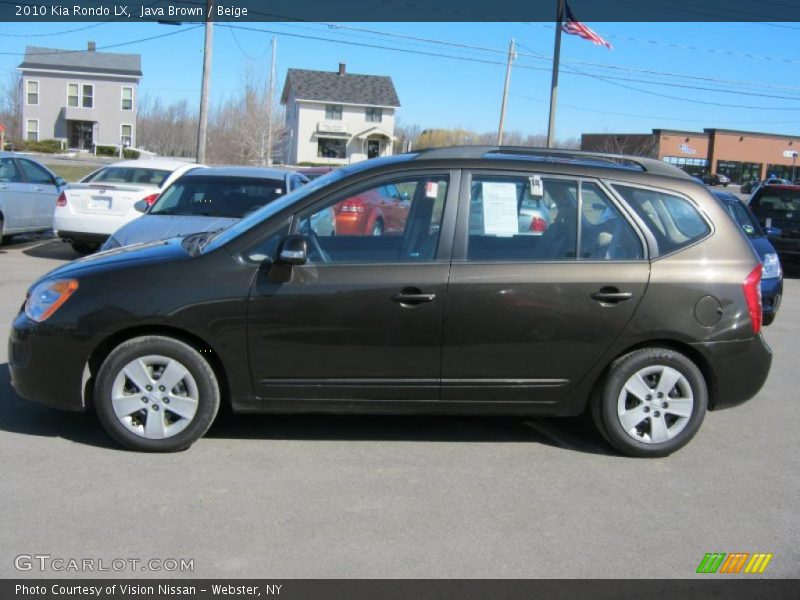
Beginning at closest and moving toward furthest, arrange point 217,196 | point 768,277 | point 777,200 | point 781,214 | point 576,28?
point 217,196, point 768,277, point 781,214, point 777,200, point 576,28

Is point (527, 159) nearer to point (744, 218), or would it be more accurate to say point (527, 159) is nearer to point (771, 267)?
point (771, 267)

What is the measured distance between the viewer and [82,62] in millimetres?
59688

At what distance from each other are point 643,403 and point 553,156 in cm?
173

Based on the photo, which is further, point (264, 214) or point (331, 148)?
point (331, 148)

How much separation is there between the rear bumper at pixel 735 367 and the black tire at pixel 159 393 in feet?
9.79

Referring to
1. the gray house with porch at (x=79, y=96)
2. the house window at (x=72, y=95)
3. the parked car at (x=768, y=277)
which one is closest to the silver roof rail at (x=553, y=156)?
the parked car at (x=768, y=277)

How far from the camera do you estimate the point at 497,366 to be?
4.88 metres

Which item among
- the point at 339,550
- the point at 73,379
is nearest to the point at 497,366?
the point at 339,550

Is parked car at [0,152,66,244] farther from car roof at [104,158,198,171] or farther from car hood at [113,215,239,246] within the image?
car hood at [113,215,239,246]

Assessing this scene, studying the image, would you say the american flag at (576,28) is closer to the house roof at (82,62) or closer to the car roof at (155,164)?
the car roof at (155,164)

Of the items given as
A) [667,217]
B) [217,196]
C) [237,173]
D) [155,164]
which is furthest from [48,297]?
[155,164]

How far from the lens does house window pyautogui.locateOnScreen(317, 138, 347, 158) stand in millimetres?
64062
